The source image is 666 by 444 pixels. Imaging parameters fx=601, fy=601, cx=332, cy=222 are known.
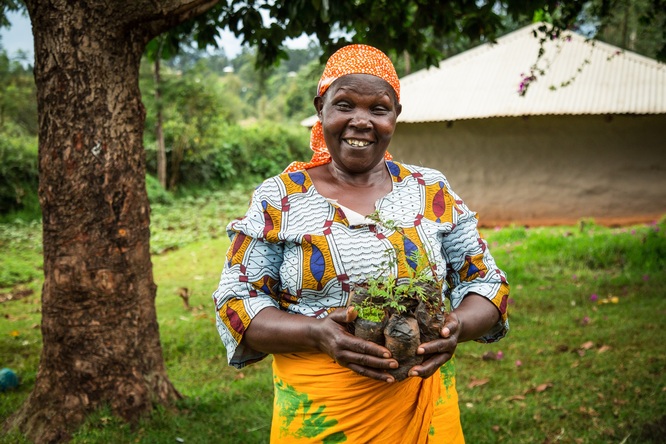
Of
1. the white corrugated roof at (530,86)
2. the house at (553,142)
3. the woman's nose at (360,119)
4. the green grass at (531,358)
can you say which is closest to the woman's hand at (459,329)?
the woman's nose at (360,119)

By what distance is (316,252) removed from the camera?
183 centimetres

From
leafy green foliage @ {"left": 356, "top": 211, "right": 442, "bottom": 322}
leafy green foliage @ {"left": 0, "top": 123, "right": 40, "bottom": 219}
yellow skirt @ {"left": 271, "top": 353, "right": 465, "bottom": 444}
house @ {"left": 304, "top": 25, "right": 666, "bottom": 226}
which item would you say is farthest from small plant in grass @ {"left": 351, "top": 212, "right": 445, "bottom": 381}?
leafy green foliage @ {"left": 0, "top": 123, "right": 40, "bottom": 219}

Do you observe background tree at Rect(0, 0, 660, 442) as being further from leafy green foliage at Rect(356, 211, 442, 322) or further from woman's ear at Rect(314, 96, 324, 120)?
leafy green foliage at Rect(356, 211, 442, 322)

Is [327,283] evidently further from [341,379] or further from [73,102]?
[73,102]

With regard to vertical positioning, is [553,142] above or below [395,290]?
above

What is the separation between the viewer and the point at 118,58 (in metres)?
3.34

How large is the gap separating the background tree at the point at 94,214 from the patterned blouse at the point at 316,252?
67.3 inches

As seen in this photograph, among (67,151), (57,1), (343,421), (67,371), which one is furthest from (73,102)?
(343,421)

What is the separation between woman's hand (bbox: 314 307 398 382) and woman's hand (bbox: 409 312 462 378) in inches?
3.2

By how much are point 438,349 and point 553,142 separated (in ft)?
34.5

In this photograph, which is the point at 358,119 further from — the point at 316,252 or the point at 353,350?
the point at 353,350

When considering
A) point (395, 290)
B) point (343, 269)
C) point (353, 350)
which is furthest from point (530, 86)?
point (353, 350)

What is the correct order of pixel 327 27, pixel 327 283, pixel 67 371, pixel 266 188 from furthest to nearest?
pixel 327 27, pixel 67 371, pixel 266 188, pixel 327 283

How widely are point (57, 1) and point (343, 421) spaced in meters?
2.66
